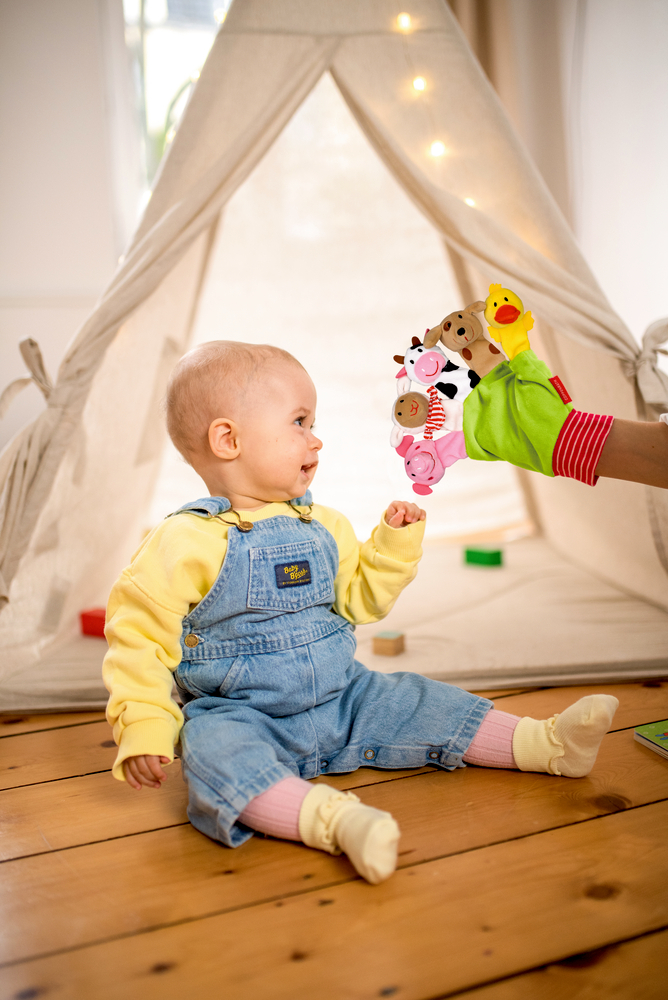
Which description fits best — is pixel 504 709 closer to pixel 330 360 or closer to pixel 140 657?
pixel 140 657

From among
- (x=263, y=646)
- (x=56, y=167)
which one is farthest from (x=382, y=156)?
(x=56, y=167)

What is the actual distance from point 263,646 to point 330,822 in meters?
0.27

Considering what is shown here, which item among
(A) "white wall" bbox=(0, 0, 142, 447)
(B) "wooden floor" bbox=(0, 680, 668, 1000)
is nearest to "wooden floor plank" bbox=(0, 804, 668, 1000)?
(B) "wooden floor" bbox=(0, 680, 668, 1000)

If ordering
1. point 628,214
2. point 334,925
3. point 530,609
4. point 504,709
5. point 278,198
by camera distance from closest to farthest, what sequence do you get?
point 334,925 < point 504,709 < point 530,609 < point 628,214 < point 278,198

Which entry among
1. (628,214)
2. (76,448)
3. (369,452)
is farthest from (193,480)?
Answer: (628,214)

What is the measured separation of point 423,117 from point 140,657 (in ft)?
3.84

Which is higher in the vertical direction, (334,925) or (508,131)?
(508,131)

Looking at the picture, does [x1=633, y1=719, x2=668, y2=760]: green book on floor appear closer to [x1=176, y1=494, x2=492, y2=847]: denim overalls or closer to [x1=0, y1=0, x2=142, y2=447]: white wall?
[x1=176, y1=494, x2=492, y2=847]: denim overalls

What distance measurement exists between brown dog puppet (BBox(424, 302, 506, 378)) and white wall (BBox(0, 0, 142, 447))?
5.98 feet

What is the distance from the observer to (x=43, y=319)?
2.73 meters

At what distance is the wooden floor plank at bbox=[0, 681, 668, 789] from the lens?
4.15 feet

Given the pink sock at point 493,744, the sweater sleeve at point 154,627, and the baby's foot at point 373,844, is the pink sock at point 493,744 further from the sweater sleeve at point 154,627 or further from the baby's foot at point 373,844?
the sweater sleeve at point 154,627

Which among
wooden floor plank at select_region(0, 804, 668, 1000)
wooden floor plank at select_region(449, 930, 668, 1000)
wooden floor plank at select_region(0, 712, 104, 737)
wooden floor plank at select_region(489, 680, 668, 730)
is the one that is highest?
wooden floor plank at select_region(0, 712, 104, 737)

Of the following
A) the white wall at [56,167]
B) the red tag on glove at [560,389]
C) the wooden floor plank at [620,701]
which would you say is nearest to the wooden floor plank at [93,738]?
the wooden floor plank at [620,701]
